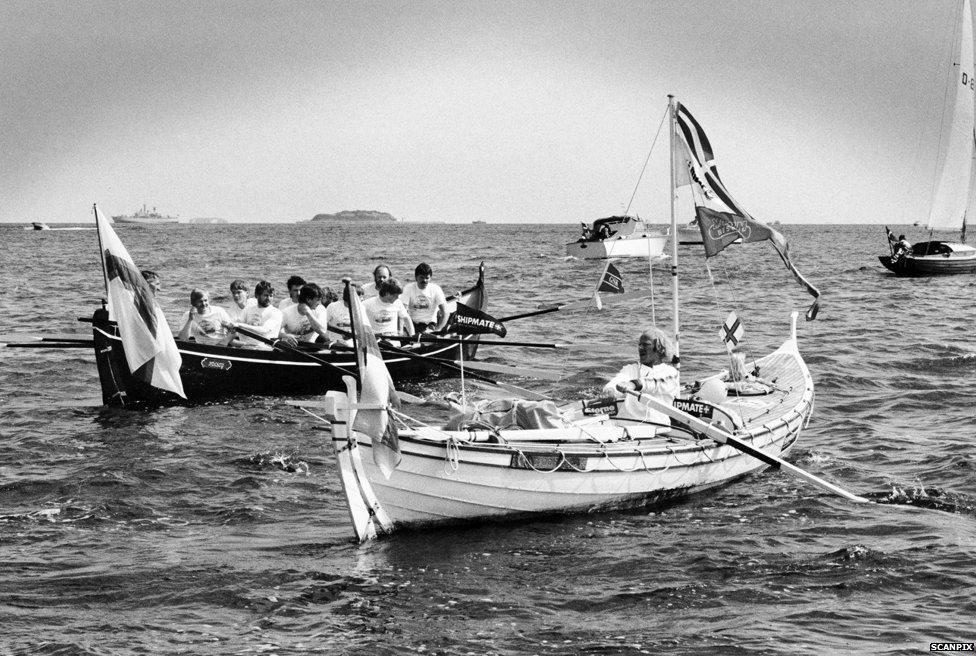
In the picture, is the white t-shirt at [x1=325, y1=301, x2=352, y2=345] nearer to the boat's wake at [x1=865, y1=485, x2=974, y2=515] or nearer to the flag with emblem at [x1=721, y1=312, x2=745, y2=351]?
the flag with emblem at [x1=721, y1=312, x2=745, y2=351]

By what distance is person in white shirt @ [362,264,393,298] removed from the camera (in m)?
19.3

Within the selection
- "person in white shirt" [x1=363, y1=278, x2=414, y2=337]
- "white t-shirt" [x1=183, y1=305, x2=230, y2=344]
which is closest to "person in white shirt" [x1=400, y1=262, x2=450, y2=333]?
"person in white shirt" [x1=363, y1=278, x2=414, y2=337]

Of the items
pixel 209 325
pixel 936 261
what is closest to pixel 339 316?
pixel 209 325

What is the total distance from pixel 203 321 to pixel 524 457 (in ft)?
29.5

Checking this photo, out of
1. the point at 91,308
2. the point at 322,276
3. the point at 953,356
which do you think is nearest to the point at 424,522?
the point at 953,356

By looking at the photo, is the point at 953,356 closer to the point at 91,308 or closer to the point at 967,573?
the point at 967,573

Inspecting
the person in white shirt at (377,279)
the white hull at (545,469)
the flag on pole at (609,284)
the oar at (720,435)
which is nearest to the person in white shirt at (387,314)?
the person in white shirt at (377,279)

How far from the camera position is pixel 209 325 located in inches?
689

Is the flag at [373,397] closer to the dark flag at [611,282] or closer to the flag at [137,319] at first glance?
the flag at [137,319]

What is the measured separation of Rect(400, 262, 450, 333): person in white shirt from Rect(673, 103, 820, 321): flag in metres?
7.16

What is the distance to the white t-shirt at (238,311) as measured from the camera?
17.8 m

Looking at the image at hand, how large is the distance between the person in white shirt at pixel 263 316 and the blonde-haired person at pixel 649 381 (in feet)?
24.4

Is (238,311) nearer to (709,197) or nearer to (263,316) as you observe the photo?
(263,316)

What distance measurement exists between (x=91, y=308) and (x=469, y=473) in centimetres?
2931
